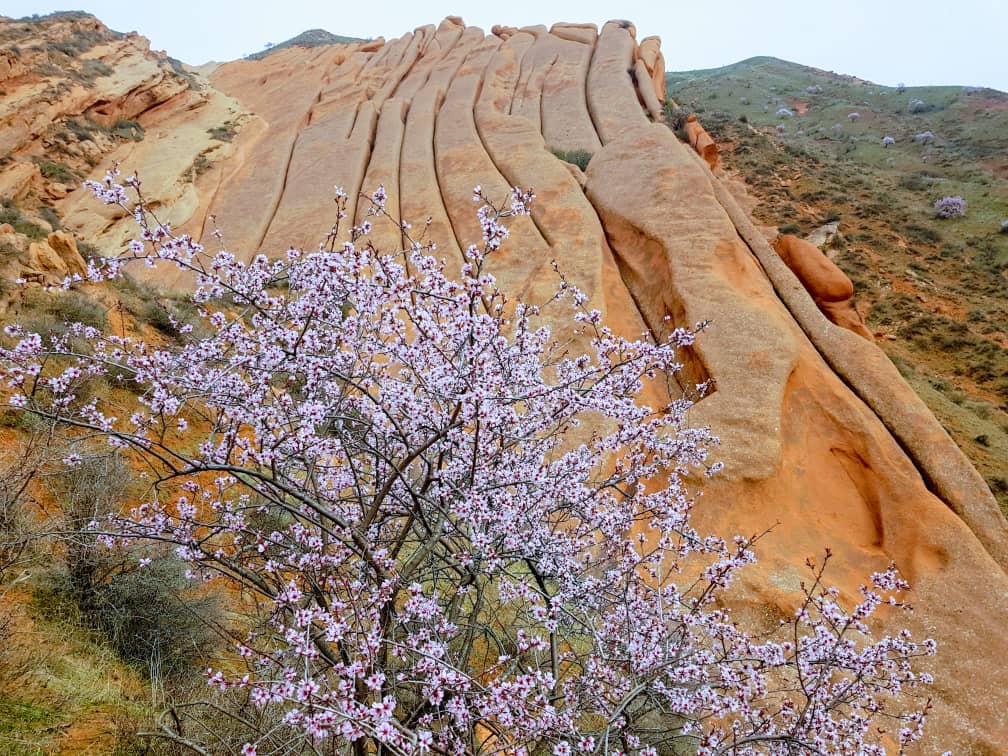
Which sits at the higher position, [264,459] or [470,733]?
[264,459]

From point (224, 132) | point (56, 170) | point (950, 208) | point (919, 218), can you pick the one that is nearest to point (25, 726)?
point (56, 170)

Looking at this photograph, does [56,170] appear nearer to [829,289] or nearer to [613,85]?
[613,85]

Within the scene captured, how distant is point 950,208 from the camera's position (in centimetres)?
2709

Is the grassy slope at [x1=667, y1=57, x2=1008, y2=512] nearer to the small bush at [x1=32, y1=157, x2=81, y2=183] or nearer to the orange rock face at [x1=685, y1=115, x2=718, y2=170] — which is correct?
the orange rock face at [x1=685, y1=115, x2=718, y2=170]

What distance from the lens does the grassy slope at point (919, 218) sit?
15.9 m

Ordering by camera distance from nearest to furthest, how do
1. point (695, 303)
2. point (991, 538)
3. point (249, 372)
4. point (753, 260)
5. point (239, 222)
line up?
point (249, 372), point (991, 538), point (695, 303), point (753, 260), point (239, 222)

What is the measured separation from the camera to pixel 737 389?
9359 millimetres

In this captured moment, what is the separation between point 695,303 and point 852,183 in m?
25.3

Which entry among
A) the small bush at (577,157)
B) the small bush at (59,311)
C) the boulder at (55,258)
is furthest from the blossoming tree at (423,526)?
the small bush at (577,157)

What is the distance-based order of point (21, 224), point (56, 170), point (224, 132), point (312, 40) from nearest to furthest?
point (21, 224)
point (56, 170)
point (224, 132)
point (312, 40)

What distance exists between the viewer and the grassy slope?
1592cm

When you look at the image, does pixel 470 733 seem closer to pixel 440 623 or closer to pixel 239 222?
pixel 440 623

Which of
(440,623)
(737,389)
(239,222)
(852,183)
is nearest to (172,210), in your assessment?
(239,222)

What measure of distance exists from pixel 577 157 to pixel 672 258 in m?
8.92
